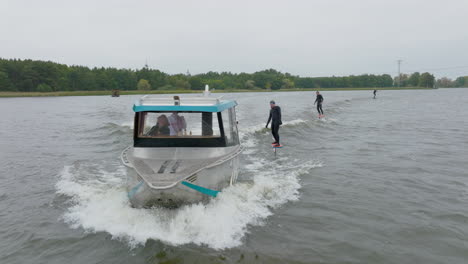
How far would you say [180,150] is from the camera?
7.51m

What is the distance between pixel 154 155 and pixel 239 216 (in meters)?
2.26

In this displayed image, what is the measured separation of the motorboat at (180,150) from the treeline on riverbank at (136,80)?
106622 millimetres

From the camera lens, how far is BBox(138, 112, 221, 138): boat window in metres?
7.66

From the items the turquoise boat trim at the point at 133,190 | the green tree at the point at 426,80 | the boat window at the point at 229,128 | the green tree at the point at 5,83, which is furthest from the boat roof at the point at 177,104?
the green tree at the point at 426,80

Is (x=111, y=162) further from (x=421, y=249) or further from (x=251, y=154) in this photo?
(x=421, y=249)

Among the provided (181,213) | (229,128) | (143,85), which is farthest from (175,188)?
(143,85)

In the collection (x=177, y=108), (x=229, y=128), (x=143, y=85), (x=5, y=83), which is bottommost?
(x=229, y=128)

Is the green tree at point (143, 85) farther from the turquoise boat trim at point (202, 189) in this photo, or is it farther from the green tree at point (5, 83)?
the turquoise boat trim at point (202, 189)

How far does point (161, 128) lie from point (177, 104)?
0.73m

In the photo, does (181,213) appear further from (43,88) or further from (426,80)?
(426,80)

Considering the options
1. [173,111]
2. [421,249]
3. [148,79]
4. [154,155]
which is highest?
[148,79]

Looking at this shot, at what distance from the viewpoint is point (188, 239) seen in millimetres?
5891

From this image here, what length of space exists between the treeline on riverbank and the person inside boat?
350 feet

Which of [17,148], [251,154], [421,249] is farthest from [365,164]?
[17,148]
